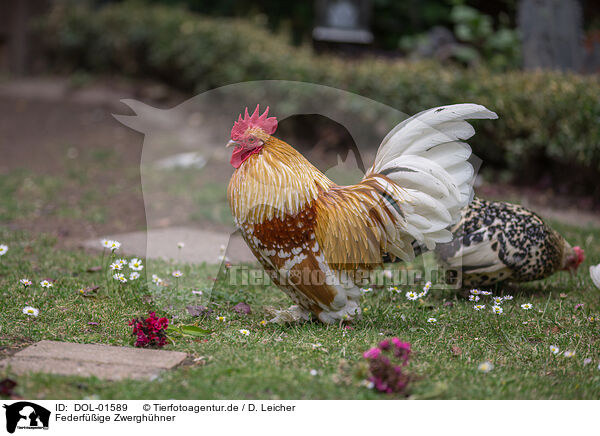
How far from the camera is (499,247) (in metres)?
4.30

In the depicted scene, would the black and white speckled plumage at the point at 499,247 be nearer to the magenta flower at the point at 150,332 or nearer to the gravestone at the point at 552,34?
the magenta flower at the point at 150,332

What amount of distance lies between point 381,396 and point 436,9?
13.6 m

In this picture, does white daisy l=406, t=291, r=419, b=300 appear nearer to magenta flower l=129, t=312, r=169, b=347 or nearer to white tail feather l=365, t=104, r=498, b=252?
white tail feather l=365, t=104, r=498, b=252

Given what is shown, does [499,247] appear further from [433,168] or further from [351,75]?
[351,75]

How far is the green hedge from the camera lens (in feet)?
23.3

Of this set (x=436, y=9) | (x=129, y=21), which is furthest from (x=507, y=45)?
(x=129, y=21)

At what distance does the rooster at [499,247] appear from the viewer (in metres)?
4.31

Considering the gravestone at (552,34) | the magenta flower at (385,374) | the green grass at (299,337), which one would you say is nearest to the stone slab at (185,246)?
the green grass at (299,337)

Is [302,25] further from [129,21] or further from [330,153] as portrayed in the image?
[330,153]

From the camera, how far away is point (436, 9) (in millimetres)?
14680

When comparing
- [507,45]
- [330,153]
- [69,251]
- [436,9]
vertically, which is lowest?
[69,251]

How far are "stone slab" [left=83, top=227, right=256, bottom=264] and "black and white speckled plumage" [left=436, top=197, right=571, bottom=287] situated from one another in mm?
2122
